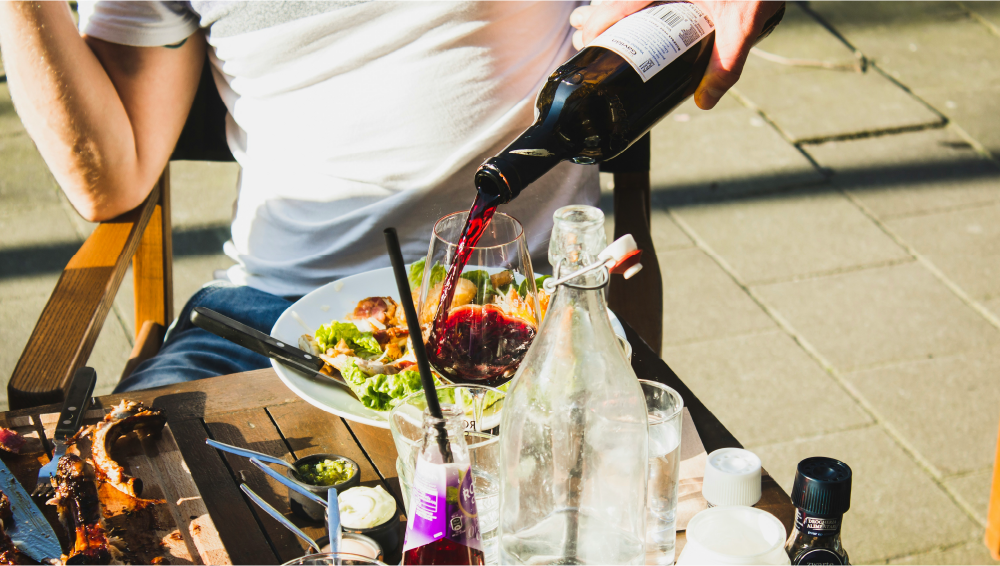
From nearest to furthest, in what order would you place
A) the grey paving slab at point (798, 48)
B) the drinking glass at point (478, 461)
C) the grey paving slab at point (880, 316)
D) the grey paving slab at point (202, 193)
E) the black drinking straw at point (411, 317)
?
the black drinking straw at point (411, 317) < the drinking glass at point (478, 461) < the grey paving slab at point (880, 316) < the grey paving slab at point (202, 193) < the grey paving slab at point (798, 48)

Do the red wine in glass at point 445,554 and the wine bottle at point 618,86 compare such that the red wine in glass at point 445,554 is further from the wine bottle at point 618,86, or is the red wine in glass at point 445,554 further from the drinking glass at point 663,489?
the wine bottle at point 618,86

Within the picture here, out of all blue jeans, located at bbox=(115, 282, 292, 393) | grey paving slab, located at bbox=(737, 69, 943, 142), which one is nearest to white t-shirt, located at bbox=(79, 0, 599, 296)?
blue jeans, located at bbox=(115, 282, 292, 393)

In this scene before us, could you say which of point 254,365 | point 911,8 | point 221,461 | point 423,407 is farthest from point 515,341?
point 911,8

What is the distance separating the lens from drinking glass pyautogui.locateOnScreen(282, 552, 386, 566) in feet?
2.40

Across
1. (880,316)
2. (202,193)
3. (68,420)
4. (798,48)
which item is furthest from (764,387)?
(798,48)

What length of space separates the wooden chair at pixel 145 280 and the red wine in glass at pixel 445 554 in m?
0.67

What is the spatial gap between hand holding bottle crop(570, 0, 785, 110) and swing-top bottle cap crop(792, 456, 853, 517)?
0.62m

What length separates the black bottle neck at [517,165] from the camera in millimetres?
1007

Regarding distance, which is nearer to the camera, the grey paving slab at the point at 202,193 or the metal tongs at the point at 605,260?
the metal tongs at the point at 605,260

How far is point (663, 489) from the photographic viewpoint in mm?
885

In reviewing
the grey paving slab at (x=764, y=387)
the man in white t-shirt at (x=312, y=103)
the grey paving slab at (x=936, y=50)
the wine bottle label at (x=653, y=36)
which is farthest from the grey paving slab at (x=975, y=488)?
the grey paving slab at (x=936, y=50)

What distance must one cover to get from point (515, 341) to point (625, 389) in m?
0.24

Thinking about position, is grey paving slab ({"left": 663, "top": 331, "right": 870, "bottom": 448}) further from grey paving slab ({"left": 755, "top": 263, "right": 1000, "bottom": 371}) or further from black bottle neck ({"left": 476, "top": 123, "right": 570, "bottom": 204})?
black bottle neck ({"left": 476, "top": 123, "right": 570, "bottom": 204})

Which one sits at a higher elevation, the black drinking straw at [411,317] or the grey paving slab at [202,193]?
the black drinking straw at [411,317]
